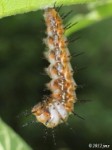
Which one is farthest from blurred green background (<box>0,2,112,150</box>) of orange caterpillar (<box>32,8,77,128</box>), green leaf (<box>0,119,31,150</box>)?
green leaf (<box>0,119,31,150</box>)

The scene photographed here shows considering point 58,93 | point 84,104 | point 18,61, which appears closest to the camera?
point 58,93

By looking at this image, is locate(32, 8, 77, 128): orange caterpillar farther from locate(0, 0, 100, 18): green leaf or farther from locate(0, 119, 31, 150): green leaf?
locate(0, 0, 100, 18): green leaf

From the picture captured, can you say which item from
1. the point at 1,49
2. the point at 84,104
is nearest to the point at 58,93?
the point at 84,104

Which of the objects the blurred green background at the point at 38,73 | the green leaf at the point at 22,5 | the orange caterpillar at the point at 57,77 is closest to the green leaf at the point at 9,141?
the green leaf at the point at 22,5

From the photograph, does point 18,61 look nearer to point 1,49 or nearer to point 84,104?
point 1,49

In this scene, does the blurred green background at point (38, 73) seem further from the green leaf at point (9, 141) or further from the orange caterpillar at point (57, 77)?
the green leaf at point (9, 141)
